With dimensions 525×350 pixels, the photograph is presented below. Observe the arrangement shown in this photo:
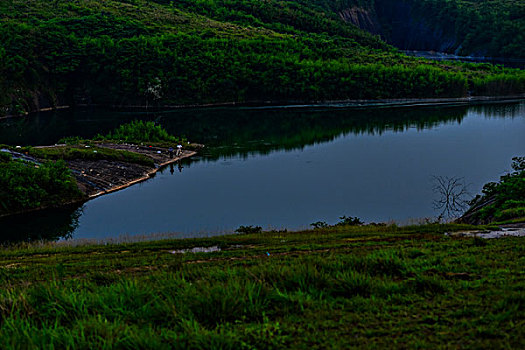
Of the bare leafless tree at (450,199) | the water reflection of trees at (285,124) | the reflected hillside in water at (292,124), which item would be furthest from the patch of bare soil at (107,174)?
the bare leafless tree at (450,199)

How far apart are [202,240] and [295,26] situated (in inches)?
5736

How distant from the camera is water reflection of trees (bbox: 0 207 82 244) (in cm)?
3578

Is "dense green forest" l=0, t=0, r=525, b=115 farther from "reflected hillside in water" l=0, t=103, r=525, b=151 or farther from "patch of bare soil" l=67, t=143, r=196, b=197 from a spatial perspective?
"patch of bare soil" l=67, t=143, r=196, b=197

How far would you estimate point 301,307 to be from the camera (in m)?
9.55

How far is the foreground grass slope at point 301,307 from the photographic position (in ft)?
27.1

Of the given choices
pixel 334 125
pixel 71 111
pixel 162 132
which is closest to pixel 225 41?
pixel 71 111

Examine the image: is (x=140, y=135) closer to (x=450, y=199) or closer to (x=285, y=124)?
(x=285, y=124)

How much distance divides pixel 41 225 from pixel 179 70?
73.4 meters

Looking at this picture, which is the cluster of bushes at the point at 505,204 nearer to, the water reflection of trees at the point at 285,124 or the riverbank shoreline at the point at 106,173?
the riverbank shoreline at the point at 106,173

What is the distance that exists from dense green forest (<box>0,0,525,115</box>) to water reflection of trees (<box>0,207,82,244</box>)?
61275 mm

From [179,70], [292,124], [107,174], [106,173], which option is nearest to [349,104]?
[292,124]

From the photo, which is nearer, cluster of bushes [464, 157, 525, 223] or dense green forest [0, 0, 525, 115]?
cluster of bushes [464, 157, 525, 223]

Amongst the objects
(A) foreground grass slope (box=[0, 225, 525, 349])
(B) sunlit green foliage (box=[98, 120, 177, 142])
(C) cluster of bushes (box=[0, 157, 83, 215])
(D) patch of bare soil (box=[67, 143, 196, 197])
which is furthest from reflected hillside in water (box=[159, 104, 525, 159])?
(A) foreground grass slope (box=[0, 225, 525, 349])

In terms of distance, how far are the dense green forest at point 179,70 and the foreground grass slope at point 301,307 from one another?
93.9m
